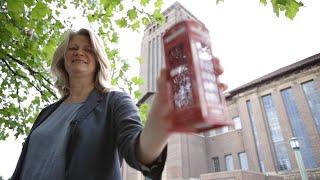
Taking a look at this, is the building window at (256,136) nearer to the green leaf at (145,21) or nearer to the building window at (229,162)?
the building window at (229,162)

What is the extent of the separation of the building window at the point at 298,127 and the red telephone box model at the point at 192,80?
87.2 feet

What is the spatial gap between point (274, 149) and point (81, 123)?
27365 mm

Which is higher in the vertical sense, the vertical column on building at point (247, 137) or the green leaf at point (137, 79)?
the vertical column on building at point (247, 137)

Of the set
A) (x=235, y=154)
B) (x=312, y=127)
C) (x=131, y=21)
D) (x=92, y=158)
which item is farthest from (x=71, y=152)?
(x=235, y=154)

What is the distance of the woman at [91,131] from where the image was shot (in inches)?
43.9

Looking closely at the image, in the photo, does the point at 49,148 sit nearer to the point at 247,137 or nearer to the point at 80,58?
the point at 80,58

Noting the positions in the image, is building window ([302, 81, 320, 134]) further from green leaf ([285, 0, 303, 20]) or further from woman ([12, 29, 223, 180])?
woman ([12, 29, 223, 180])

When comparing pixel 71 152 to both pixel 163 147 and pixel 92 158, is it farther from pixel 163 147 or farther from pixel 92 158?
pixel 163 147

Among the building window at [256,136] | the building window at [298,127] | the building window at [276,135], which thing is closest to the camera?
the building window at [298,127]

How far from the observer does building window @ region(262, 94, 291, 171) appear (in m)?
25.3

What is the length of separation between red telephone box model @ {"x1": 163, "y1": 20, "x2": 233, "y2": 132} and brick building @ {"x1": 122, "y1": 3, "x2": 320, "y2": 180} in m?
21.4

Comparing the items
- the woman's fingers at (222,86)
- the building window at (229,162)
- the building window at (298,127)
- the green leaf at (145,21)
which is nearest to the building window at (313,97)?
the building window at (298,127)

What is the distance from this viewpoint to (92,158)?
A: 1.49 m

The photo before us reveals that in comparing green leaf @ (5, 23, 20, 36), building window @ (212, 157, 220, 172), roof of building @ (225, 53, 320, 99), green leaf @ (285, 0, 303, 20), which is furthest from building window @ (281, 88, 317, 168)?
green leaf @ (5, 23, 20, 36)
